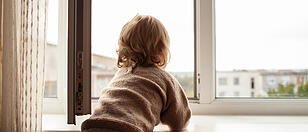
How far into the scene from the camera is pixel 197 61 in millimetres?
1494

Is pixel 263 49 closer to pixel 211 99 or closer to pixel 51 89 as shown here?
pixel 211 99

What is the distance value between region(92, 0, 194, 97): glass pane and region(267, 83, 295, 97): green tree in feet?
1.29

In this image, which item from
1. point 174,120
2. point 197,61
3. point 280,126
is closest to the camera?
point 174,120

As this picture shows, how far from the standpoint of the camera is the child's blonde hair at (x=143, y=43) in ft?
3.79

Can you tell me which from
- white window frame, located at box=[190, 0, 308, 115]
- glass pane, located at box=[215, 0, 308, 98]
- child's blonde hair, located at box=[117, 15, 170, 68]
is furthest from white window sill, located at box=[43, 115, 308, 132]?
child's blonde hair, located at box=[117, 15, 170, 68]

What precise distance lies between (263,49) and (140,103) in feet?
2.60

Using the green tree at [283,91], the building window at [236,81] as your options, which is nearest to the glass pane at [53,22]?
the building window at [236,81]

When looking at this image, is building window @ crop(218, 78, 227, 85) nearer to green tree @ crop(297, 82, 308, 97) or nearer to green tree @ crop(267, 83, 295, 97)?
green tree @ crop(267, 83, 295, 97)

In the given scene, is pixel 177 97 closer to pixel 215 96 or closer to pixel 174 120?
pixel 174 120

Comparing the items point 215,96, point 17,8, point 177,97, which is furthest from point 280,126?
point 17,8

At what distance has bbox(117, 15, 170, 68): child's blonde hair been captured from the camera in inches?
45.5

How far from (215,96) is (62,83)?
30.2 inches

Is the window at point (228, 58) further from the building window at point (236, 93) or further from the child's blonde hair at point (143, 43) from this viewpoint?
the child's blonde hair at point (143, 43)

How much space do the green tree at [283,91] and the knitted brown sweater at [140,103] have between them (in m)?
0.55
